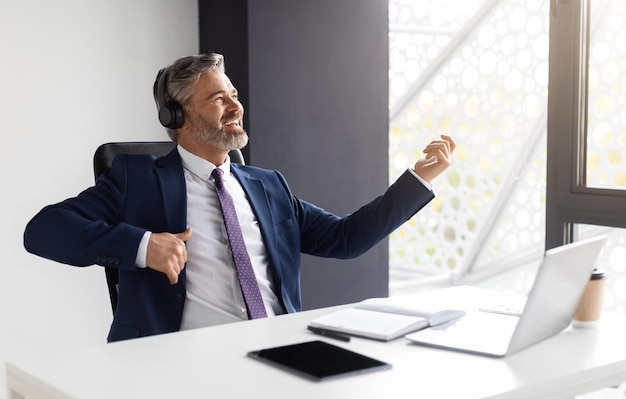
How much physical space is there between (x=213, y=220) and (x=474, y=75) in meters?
3.86

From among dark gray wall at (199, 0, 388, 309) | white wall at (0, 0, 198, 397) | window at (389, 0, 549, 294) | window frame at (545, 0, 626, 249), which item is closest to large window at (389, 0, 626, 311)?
window at (389, 0, 549, 294)

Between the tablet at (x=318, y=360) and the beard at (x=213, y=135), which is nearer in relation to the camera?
the tablet at (x=318, y=360)

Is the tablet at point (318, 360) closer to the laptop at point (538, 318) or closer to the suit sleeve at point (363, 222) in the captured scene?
the laptop at point (538, 318)

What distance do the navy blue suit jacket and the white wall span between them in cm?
86

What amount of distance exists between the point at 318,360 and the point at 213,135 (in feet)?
3.27

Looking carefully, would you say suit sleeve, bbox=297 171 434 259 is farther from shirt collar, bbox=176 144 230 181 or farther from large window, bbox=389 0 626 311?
large window, bbox=389 0 626 311

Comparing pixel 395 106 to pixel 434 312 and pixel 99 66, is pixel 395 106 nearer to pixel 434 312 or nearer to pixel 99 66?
pixel 99 66

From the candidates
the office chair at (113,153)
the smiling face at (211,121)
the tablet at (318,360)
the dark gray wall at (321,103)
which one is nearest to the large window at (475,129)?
the dark gray wall at (321,103)

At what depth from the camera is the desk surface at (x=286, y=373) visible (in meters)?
1.34

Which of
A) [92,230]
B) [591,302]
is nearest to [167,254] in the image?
[92,230]

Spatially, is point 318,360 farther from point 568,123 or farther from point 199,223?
point 568,123

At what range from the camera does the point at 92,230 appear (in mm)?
2014

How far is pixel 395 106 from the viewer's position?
20.0 ft

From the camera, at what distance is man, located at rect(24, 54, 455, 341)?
2033mm
